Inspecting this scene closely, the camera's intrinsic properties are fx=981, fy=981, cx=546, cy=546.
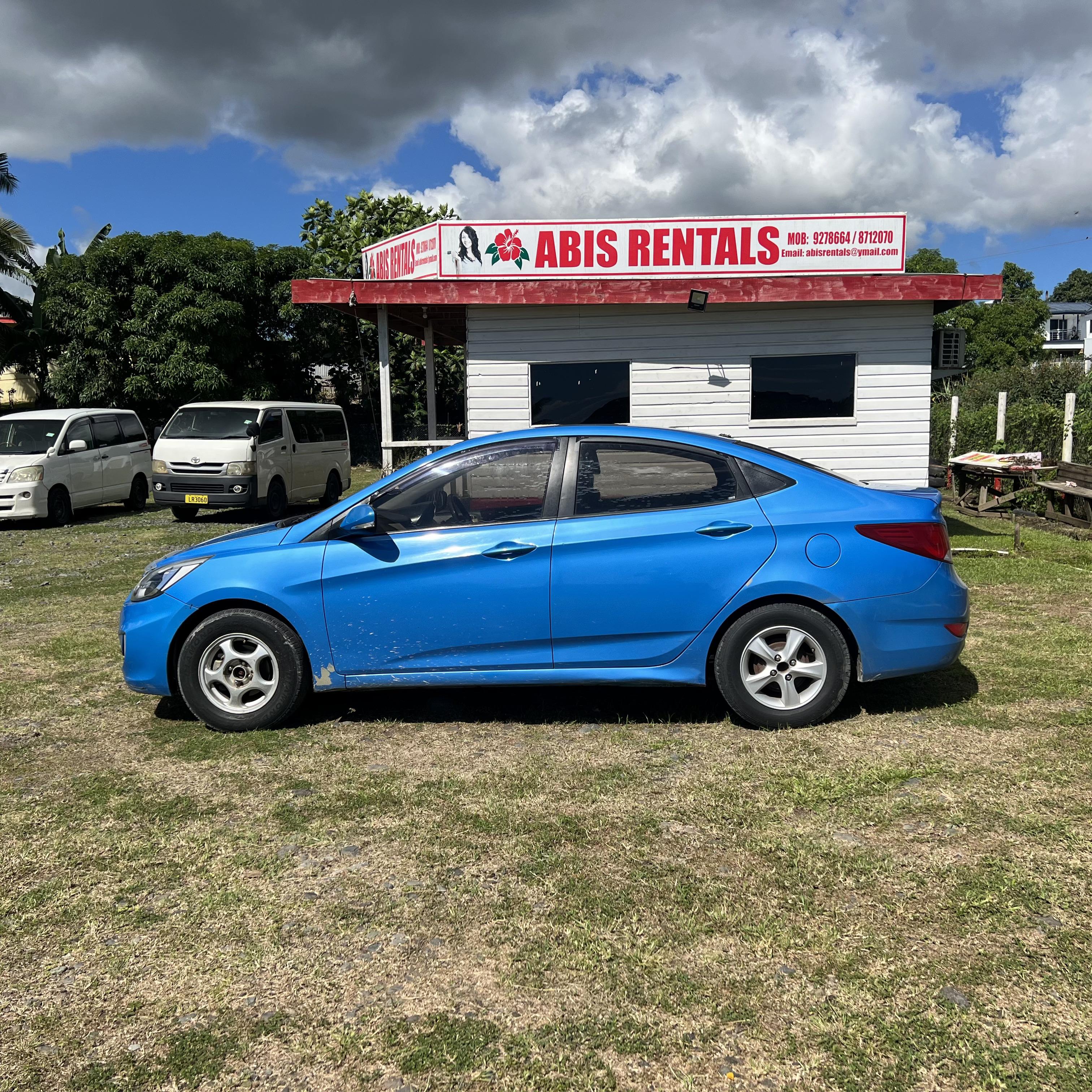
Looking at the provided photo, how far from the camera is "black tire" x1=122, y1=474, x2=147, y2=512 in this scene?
17109mm

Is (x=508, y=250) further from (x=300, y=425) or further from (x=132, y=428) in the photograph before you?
(x=132, y=428)

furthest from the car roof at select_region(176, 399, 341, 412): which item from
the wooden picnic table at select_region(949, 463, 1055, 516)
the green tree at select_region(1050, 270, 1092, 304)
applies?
the green tree at select_region(1050, 270, 1092, 304)

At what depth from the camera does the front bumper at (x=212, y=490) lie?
14898mm

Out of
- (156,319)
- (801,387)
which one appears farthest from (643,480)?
(156,319)

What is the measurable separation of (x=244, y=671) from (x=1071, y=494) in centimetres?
1101

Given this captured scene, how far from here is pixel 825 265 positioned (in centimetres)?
1224

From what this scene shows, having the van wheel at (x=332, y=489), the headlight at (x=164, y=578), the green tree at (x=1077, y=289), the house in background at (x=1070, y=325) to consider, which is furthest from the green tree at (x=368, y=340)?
the green tree at (x=1077, y=289)

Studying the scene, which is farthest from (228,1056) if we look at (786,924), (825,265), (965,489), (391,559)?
(965,489)

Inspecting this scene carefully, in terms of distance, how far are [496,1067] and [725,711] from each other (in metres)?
3.11

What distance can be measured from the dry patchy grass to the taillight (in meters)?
0.92

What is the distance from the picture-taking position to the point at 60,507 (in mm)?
15117

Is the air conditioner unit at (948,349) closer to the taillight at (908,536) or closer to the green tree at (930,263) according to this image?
the taillight at (908,536)

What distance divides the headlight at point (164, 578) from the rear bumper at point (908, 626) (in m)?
3.27

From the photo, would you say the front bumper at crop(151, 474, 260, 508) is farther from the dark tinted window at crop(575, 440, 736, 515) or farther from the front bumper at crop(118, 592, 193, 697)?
the dark tinted window at crop(575, 440, 736, 515)
